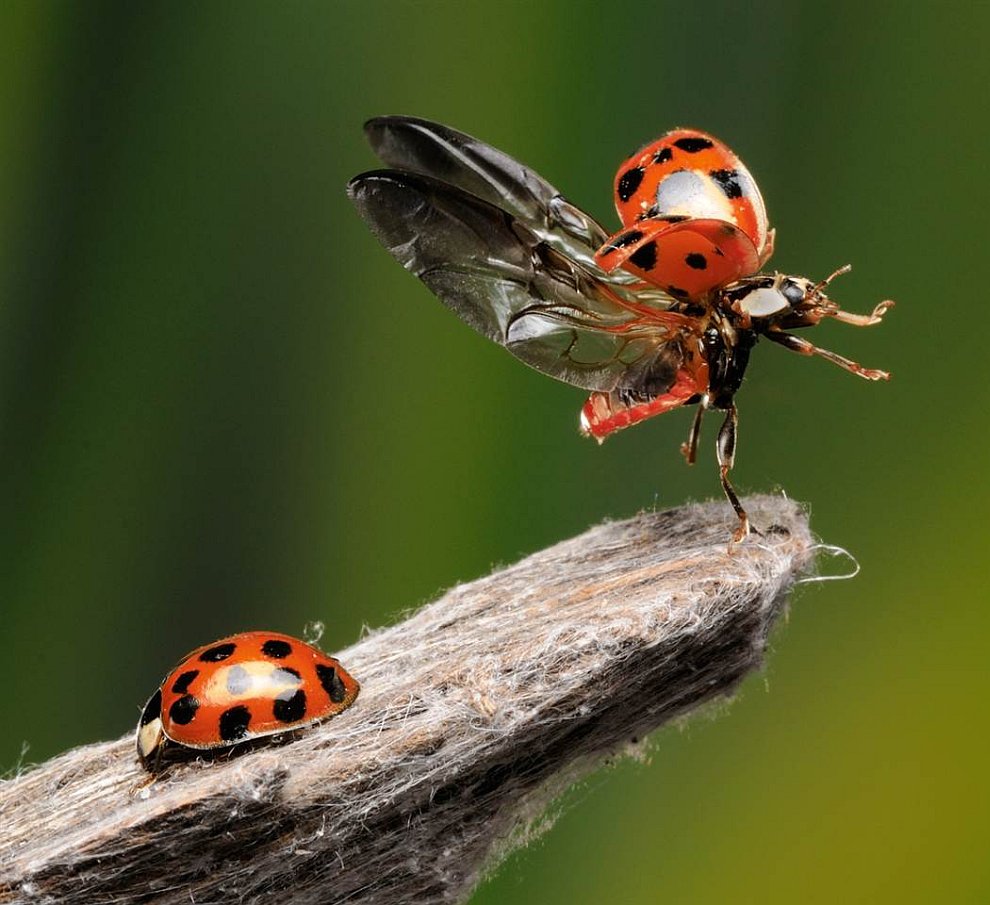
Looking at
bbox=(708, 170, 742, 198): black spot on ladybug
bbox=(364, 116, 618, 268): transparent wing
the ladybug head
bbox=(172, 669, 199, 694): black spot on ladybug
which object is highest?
bbox=(364, 116, 618, 268): transparent wing

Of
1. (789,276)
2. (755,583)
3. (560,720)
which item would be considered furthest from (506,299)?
(560,720)

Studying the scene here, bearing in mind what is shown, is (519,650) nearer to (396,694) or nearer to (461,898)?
(396,694)

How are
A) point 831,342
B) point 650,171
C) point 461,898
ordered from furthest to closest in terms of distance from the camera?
1. point 831,342
2. point 650,171
3. point 461,898

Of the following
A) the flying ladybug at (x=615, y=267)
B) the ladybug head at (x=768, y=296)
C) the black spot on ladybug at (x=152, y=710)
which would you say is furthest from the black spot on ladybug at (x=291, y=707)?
the ladybug head at (x=768, y=296)

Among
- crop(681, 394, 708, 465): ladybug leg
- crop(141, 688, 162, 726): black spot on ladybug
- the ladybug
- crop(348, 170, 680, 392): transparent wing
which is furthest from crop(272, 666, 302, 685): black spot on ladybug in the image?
crop(681, 394, 708, 465): ladybug leg

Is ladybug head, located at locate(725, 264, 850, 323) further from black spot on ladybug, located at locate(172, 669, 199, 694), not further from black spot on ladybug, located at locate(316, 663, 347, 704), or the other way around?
black spot on ladybug, located at locate(172, 669, 199, 694)

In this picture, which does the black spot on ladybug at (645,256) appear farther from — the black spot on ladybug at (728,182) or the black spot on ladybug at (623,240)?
the black spot on ladybug at (728,182)
